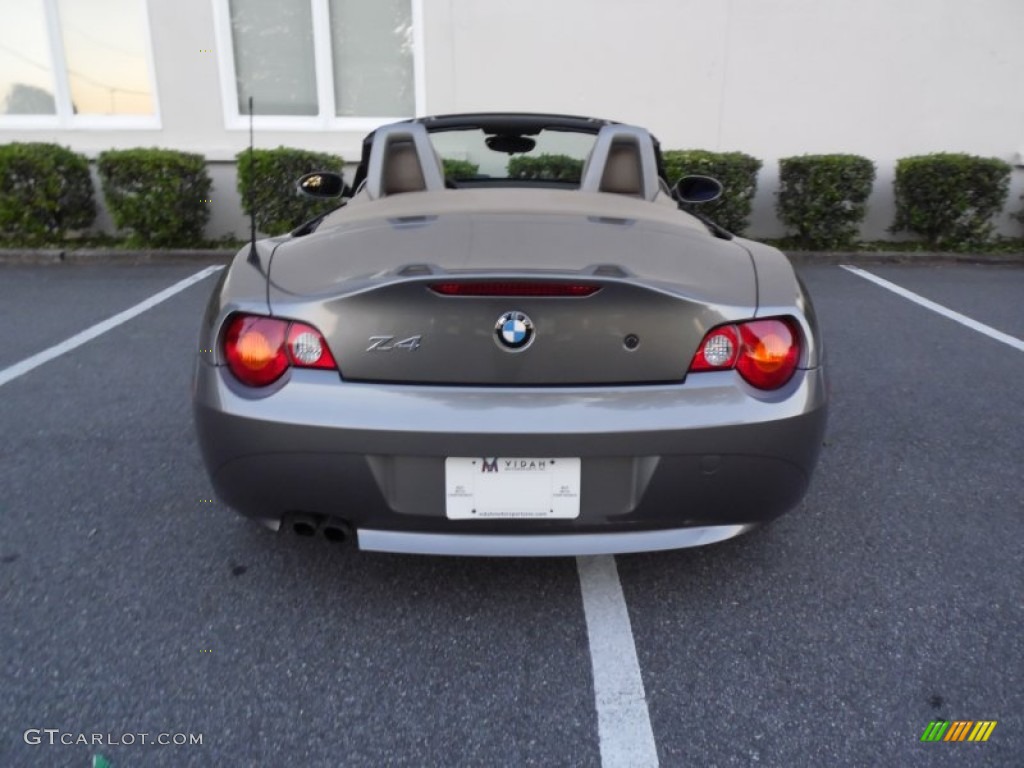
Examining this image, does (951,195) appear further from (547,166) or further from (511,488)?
(511,488)

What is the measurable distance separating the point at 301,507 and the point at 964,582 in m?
1.97

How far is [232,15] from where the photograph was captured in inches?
320

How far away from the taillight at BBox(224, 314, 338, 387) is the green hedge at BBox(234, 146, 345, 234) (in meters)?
5.78

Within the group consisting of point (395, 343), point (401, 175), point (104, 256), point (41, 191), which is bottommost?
point (104, 256)

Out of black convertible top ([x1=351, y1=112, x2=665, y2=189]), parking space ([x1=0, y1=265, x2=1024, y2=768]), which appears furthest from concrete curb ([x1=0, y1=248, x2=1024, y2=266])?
black convertible top ([x1=351, y1=112, x2=665, y2=189])

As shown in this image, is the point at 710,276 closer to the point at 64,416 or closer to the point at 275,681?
the point at 275,681

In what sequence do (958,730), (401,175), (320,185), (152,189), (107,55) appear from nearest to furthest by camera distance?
(958,730) → (401,175) → (320,185) → (152,189) → (107,55)

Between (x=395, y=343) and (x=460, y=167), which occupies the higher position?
(x=395, y=343)

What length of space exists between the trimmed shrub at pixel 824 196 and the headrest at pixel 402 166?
19.4 feet

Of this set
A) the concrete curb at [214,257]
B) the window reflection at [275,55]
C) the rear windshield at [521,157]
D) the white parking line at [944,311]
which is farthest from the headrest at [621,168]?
the window reflection at [275,55]

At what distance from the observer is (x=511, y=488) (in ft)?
6.38

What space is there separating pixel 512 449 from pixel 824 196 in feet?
22.4

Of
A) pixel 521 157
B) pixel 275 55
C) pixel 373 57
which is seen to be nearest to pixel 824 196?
pixel 521 157

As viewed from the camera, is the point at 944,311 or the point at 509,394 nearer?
the point at 509,394
